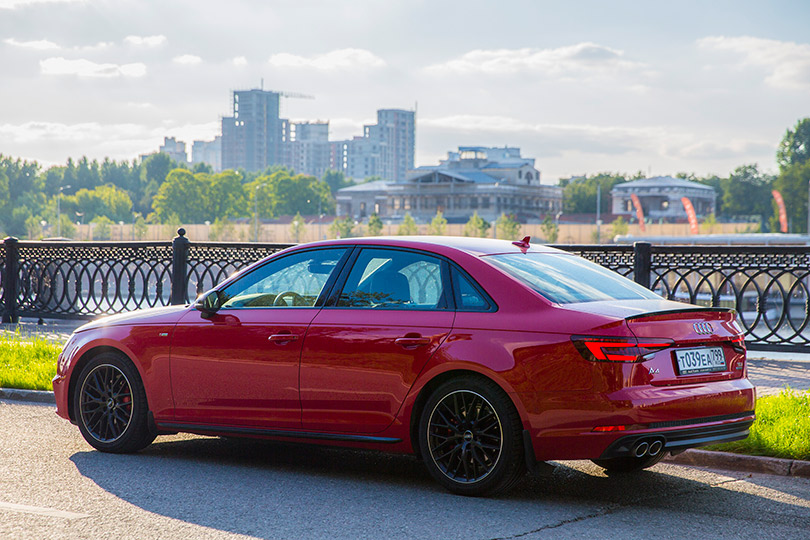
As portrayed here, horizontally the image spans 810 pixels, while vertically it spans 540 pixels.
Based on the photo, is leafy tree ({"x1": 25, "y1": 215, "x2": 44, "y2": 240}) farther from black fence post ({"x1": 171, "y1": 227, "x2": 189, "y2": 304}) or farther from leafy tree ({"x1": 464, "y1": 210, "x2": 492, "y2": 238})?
black fence post ({"x1": 171, "y1": 227, "x2": 189, "y2": 304})

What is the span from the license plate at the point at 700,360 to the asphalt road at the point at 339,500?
76 cm

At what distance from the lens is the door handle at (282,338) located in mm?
6461

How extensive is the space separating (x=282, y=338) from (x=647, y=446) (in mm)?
2316

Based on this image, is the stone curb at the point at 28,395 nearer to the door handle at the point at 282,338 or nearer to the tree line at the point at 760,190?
the door handle at the point at 282,338

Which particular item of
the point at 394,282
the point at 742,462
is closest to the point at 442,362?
the point at 394,282

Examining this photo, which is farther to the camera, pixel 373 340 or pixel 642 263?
pixel 642 263

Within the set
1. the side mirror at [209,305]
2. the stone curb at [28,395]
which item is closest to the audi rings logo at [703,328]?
the side mirror at [209,305]

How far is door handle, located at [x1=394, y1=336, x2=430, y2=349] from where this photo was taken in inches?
235

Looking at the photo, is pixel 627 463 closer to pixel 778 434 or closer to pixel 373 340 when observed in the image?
pixel 778 434

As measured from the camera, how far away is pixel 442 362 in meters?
5.88

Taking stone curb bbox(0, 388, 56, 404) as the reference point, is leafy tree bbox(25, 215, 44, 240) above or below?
above

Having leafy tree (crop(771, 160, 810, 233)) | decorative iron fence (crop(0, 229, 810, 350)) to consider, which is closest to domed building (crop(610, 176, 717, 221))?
leafy tree (crop(771, 160, 810, 233))

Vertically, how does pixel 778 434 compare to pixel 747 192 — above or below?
below

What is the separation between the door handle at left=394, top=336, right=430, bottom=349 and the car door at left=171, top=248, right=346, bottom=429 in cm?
71
